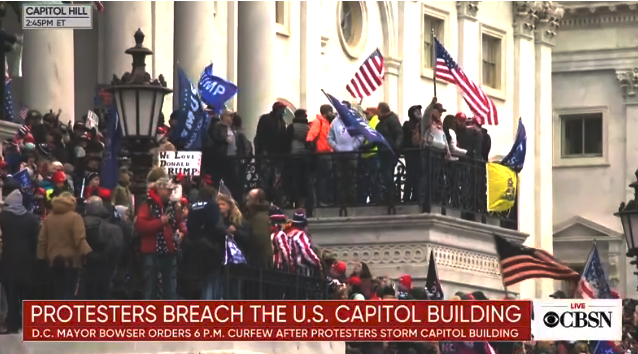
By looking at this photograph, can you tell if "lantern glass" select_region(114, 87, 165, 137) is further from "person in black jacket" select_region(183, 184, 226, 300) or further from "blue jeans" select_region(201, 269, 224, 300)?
"blue jeans" select_region(201, 269, 224, 300)

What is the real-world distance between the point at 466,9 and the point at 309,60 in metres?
8.98

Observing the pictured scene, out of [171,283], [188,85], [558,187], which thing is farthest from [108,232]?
[558,187]

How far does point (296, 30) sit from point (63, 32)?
36.7ft

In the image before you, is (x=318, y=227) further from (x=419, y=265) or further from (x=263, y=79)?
(x=263, y=79)

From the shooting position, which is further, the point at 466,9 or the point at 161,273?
the point at 466,9

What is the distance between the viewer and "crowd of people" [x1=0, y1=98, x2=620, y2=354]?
27.8 metres

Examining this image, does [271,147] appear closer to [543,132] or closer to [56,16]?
[56,16]

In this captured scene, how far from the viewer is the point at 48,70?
133 feet

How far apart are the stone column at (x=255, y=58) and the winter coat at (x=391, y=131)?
8769 mm

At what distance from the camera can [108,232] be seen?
2775 cm

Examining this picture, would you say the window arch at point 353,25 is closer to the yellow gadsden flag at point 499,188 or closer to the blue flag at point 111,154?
the yellow gadsden flag at point 499,188

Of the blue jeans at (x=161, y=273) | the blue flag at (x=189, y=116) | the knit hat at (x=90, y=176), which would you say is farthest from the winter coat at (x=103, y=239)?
the blue flag at (x=189, y=116)

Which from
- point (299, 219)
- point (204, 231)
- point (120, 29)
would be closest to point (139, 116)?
point (204, 231)

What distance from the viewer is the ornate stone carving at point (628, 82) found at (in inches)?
2746
